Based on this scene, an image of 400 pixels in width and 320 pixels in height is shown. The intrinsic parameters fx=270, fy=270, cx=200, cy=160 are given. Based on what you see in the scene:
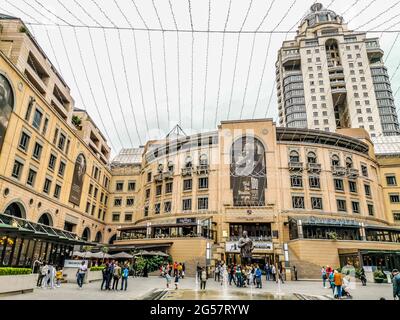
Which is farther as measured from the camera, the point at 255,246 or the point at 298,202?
the point at 298,202

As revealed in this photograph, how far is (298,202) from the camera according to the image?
41.9 metres

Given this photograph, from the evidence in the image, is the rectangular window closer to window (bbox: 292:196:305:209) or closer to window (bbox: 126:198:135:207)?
window (bbox: 126:198:135:207)

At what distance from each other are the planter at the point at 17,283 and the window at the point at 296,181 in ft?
122

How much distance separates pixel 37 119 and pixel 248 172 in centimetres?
3021

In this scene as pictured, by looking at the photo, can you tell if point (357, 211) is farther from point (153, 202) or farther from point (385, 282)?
point (153, 202)

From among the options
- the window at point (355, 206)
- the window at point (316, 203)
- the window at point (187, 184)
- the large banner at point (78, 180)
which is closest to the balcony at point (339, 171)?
the window at point (355, 206)

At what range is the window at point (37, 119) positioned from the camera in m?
32.3

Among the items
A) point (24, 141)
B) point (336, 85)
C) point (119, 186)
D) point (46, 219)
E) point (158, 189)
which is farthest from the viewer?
point (336, 85)

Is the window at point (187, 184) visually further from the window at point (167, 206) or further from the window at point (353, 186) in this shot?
the window at point (353, 186)

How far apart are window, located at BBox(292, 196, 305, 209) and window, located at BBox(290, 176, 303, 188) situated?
194 cm

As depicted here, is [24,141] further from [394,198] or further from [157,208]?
[394,198]

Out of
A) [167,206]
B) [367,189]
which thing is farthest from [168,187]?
[367,189]

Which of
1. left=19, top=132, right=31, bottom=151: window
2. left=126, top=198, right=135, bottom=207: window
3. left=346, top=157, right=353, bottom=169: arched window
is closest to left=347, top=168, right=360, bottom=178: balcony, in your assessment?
left=346, top=157, right=353, bottom=169: arched window

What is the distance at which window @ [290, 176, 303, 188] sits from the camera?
1694 inches
